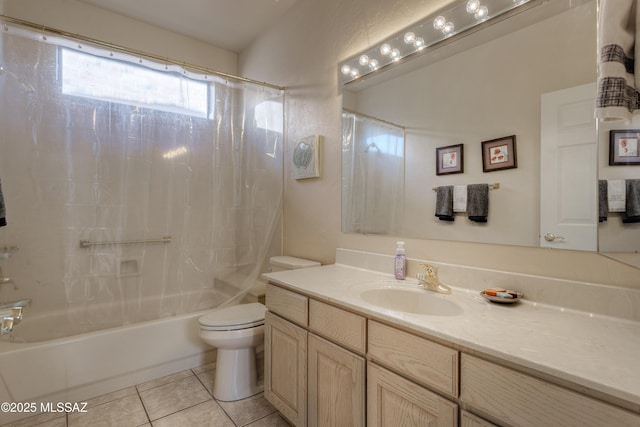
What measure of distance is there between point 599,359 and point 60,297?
8.92ft

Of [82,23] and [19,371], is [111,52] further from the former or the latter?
[19,371]

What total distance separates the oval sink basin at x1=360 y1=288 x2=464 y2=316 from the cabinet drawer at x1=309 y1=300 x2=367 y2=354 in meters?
0.14

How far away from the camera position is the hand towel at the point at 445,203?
1.35 m

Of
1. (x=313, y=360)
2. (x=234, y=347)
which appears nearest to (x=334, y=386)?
(x=313, y=360)

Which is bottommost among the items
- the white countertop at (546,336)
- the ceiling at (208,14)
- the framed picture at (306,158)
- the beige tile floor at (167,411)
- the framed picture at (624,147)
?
the beige tile floor at (167,411)

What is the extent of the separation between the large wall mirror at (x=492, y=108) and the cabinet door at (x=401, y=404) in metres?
0.68

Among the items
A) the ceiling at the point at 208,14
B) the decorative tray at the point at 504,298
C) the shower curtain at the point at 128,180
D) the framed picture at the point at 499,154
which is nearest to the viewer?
the decorative tray at the point at 504,298

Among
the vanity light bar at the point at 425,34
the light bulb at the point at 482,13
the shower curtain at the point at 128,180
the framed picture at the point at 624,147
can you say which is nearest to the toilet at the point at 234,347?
the shower curtain at the point at 128,180

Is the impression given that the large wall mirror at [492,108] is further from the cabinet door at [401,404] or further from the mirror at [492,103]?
the cabinet door at [401,404]

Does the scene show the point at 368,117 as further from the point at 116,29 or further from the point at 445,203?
the point at 116,29

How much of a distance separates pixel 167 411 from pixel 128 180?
1.44 m

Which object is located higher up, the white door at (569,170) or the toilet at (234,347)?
the white door at (569,170)

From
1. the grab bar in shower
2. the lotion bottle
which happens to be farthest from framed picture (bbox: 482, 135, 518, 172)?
the grab bar in shower

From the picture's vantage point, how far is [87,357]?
1.77m
